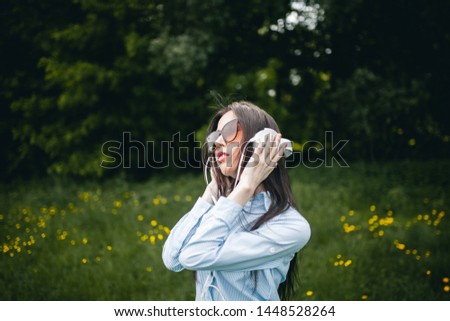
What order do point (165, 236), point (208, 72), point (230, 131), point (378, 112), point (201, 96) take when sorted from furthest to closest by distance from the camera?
point (201, 96), point (208, 72), point (378, 112), point (165, 236), point (230, 131)

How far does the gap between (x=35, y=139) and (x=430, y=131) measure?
353 inches

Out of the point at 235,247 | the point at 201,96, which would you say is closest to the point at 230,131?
the point at 235,247

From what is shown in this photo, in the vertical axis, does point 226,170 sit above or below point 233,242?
above

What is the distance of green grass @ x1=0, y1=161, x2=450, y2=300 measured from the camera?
384cm

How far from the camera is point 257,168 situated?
1.52 metres

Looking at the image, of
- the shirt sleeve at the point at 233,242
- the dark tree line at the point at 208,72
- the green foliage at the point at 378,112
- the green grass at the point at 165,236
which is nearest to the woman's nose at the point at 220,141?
the shirt sleeve at the point at 233,242

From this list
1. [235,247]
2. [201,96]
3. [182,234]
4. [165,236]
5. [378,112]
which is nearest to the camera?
[235,247]

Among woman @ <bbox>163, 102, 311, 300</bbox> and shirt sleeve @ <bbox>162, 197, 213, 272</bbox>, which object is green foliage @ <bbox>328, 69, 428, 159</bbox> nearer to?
woman @ <bbox>163, 102, 311, 300</bbox>

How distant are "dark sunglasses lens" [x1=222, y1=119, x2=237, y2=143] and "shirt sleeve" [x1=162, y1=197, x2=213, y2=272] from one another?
32 cm

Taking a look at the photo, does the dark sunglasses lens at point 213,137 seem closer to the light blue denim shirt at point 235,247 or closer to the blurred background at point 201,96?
the light blue denim shirt at point 235,247

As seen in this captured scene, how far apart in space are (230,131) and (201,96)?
23.0 feet

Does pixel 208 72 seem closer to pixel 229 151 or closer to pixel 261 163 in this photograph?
pixel 229 151

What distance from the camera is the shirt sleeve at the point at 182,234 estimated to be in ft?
5.23

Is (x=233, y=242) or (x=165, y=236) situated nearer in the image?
(x=233, y=242)
